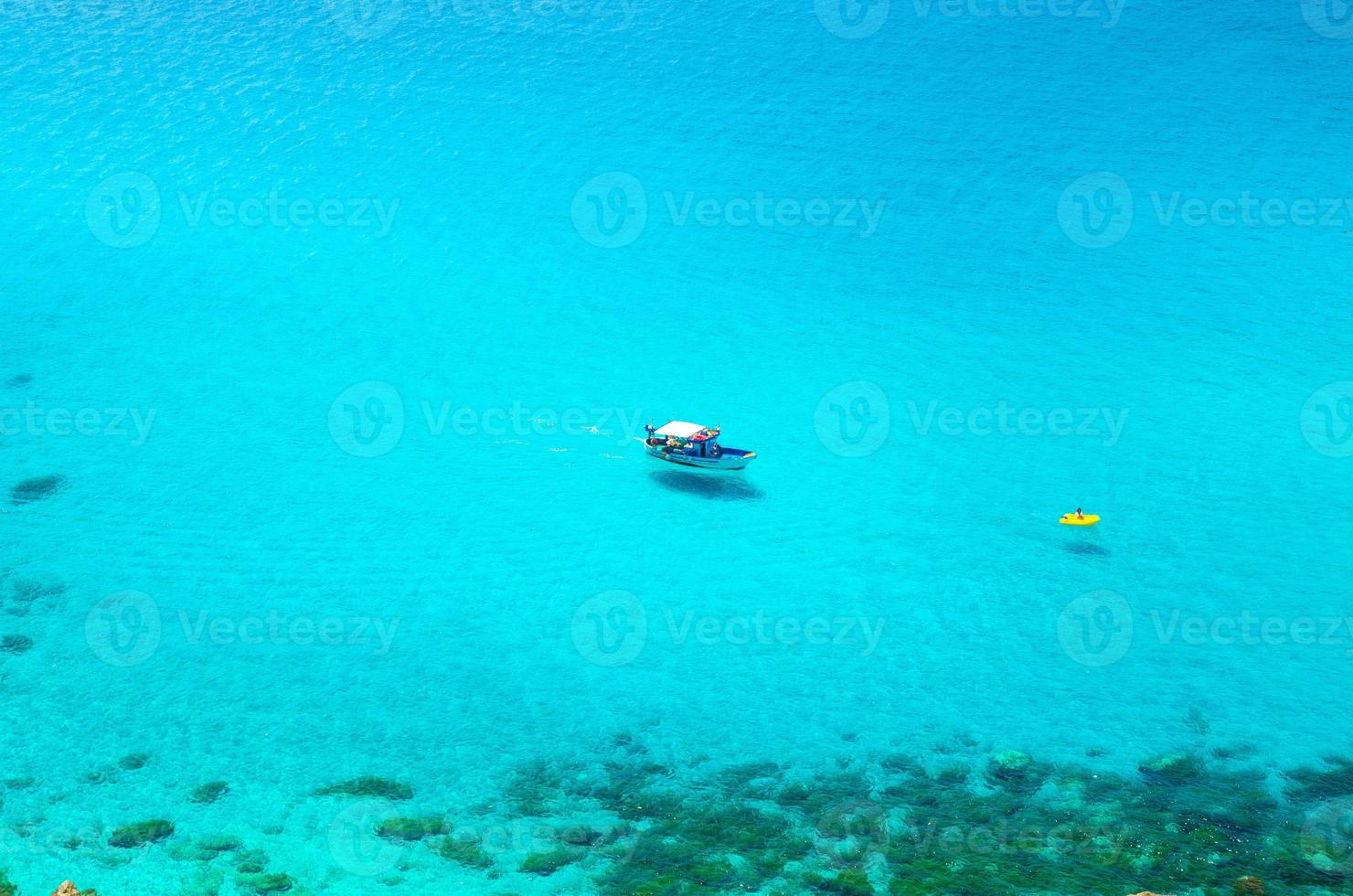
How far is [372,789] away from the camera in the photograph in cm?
3966

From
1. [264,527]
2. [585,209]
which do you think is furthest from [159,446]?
[585,209]

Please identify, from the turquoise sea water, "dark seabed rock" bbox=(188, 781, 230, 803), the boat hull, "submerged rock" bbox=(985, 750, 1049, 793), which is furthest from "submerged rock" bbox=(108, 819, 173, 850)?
the boat hull

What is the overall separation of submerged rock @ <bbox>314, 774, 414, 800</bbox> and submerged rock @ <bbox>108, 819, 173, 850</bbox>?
4330 millimetres

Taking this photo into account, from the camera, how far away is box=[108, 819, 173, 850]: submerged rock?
37.1 metres

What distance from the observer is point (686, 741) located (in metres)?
41.9

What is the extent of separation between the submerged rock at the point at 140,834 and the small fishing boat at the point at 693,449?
991 inches

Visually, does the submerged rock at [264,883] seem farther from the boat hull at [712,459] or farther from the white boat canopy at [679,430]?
the white boat canopy at [679,430]

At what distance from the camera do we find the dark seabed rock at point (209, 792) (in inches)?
1537

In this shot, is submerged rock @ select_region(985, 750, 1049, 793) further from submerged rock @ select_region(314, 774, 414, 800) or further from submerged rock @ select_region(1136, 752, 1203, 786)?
submerged rock @ select_region(314, 774, 414, 800)

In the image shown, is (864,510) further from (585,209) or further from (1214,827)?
(585,209)

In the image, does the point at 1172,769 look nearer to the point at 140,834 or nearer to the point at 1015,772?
the point at 1015,772

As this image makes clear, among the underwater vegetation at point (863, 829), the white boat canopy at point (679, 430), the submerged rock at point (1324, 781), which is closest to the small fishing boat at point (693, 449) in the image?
the white boat canopy at point (679, 430)

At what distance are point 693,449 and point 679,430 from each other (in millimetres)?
1012

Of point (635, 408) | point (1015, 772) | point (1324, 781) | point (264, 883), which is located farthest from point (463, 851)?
point (635, 408)
